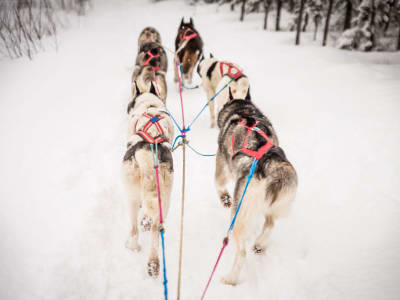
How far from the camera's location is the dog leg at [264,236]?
2452mm

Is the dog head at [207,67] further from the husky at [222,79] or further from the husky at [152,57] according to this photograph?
the husky at [152,57]

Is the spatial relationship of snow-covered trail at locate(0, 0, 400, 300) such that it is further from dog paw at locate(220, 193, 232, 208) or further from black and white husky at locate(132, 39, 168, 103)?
black and white husky at locate(132, 39, 168, 103)

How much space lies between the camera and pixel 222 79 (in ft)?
15.2

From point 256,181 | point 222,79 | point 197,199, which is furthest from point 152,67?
point 256,181

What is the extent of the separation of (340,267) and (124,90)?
683 centimetres

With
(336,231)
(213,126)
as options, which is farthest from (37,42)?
(336,231)

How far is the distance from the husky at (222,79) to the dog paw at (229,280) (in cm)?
279

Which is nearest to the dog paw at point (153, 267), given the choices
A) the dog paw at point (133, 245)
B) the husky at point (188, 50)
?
the dog paw at point (133, 245)

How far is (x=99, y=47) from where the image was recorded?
1104 centimetres

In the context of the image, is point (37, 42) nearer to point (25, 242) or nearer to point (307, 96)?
point (25, 242)

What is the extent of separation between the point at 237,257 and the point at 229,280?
1.03ft

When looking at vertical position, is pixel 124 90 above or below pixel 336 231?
above

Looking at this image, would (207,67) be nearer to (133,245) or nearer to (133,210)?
(133,210)

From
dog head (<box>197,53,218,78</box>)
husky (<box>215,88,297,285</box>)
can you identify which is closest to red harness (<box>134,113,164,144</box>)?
husky (<box>215,88,297,285</box>)
